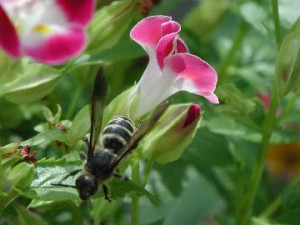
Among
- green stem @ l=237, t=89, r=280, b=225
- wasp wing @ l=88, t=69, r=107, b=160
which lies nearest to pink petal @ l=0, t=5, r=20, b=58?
wasp wing @ l=88, t=69, r=107, b=160

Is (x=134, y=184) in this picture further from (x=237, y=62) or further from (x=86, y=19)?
(x=237, y=62)

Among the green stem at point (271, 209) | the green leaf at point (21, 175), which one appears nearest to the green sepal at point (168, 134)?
the green leaf at point (21, 175)

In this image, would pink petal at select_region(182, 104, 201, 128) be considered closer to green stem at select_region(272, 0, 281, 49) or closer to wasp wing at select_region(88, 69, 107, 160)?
wasp wing at select_region(88, 69, 107, 160)

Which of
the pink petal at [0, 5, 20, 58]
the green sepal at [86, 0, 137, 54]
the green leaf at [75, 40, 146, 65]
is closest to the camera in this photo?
the pink petal at [0, 5, 20, 58]

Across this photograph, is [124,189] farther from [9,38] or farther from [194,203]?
[194,203]

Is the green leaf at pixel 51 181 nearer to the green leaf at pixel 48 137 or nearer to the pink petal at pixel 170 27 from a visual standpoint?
the green leaf at pixel 48 137

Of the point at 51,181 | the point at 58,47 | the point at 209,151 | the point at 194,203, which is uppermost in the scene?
the point at 58,47

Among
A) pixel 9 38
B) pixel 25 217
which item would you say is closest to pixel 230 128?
pixel 25 217
